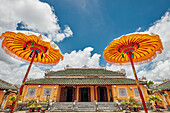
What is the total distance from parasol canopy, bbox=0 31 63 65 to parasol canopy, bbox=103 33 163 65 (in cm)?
290

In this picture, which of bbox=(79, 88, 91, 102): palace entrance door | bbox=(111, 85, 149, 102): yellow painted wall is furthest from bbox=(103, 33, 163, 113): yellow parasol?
bbox=(79, 88, 91, 102): palace entrance door

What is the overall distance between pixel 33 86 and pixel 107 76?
13.1m

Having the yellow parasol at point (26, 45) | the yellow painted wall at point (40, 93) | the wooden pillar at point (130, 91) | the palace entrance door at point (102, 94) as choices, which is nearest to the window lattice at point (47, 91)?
the yellow painted wall at point (40, 93)

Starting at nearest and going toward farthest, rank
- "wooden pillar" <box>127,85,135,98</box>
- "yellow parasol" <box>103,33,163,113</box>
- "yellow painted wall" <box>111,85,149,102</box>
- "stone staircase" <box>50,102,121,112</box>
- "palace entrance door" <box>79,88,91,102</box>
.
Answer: "yellow parasol" <box>103,33,163,113</box>
"stone staircase" <box>50,102,121,112</box>
"yellow painted wall" <box>111,85,149,102</box>
"wooden pillar" <box>127,85,135,98</box>
"palace entrance door" <box>79,88,91,102</box>

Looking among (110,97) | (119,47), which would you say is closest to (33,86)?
(110,97)

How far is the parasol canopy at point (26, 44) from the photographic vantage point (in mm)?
3381

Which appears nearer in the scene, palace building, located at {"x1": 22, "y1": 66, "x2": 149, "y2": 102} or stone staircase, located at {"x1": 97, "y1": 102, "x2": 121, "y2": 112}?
stone staircase, located at {"x1": 97, "y1": 102, "x2": 121, "y2": 112}

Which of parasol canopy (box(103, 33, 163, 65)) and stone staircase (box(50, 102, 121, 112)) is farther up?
parasol canopy (box(103, 33, 163, 65))

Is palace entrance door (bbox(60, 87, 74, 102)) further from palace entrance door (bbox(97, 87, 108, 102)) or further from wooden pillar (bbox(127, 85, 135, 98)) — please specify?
wooden pillar (bbox(127, 85, 135, 98))

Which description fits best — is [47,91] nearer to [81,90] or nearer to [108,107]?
[81,90]

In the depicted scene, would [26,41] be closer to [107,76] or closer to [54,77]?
[54,77]

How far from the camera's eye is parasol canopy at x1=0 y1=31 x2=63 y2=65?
11.1ft

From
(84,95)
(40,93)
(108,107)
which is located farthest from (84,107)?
(40,93)

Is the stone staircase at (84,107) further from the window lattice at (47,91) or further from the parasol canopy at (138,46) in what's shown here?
the parasol canopy at (138,46)
